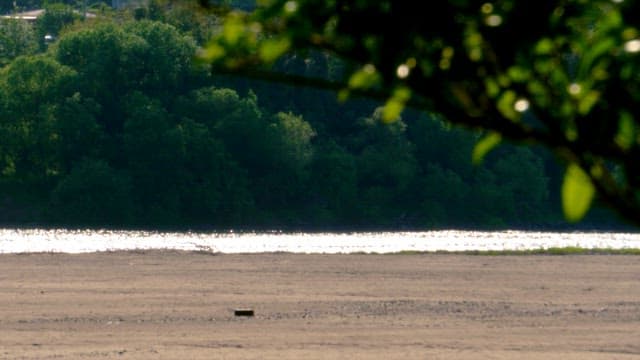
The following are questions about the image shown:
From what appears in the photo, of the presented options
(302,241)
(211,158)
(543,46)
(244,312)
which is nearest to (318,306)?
(244,312)

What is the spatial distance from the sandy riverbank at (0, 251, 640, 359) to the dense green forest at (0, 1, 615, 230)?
26473mm

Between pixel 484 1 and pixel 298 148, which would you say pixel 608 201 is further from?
pixel 298 148

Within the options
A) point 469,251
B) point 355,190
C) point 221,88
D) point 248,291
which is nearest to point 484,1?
point 248,291

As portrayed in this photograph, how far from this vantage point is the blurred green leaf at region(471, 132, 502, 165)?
2664 millimetres

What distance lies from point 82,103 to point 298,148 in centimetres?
1126

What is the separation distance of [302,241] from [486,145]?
2379 inches

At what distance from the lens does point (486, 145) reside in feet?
8.86

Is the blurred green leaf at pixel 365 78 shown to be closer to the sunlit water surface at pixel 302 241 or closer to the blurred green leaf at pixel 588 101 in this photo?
the blurred green leaf at pixel 588 101

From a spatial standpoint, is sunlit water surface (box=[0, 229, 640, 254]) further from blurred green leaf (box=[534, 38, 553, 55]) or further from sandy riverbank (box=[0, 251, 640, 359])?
blurred green leaf (box=[534, 38, 553, 55])

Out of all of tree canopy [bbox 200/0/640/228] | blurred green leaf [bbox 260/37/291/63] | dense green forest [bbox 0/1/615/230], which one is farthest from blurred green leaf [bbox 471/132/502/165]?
dense green forest [bbox 0/1/615/230]

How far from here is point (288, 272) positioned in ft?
144

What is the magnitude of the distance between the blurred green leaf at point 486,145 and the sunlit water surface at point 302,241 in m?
50.6

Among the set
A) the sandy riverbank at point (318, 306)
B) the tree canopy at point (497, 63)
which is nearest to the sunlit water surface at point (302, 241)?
the sandy riverbank at point (318, 306)

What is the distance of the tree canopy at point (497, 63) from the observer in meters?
2.61
